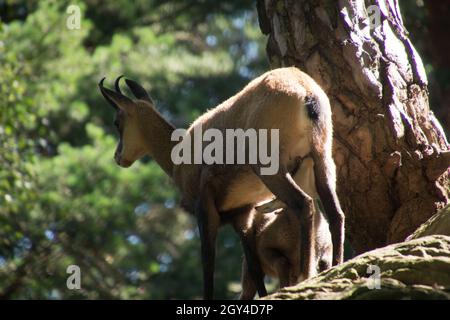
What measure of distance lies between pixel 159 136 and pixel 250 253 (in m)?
1.50

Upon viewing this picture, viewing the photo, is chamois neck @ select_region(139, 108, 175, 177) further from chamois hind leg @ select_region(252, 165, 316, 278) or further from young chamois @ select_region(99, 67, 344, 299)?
chamois hind leg @ select_region(252, 165, 316, 278)

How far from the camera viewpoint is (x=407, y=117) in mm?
7359

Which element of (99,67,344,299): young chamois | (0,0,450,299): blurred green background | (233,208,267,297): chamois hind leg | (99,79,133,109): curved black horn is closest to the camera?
(99,67,344,299): young chamois

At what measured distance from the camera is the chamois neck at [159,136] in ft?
26.9

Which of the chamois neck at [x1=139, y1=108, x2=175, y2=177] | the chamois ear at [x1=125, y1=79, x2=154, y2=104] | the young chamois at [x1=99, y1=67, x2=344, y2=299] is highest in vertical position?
the chamois ear at [x1=125, y1=79, x2=154, y2=104]

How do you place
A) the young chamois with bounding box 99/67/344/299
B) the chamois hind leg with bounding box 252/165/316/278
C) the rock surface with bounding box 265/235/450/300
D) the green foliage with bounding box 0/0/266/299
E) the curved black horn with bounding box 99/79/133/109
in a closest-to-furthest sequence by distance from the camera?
the rock surface with bounding box 265/235/450/300, the chamois hind leg with bounding box 252/165/316/278, the young chamois with bounding box 99/67/344/299, the curved black horn with bounding box 99/79/133/109, the green foliage with bounding box 0/0/266/299

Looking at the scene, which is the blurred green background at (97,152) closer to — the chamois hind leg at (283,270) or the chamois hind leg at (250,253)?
the chamois hind leg at (250,253)

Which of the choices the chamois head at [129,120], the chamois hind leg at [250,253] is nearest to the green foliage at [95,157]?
the chamois head at [129,120]

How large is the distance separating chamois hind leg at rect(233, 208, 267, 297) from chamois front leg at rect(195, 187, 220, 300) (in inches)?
9.9

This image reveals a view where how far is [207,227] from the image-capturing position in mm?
7207

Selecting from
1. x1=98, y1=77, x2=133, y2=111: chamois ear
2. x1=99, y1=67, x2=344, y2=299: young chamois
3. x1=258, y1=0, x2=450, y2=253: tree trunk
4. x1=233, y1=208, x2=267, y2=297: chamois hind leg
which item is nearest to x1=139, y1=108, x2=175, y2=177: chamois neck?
x1=99, y1=67, x2=344, y2=299: young chamois

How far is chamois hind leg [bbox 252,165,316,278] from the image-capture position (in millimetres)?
6352

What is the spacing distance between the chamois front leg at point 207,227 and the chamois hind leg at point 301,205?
862 mm
